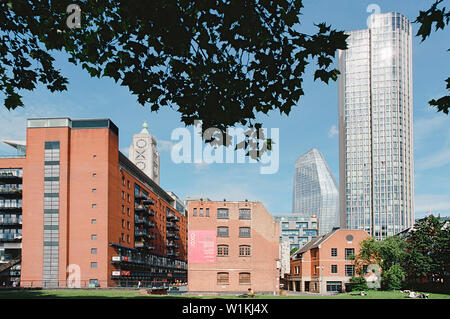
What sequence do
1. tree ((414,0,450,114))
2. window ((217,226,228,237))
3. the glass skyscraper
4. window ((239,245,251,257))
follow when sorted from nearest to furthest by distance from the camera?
tree ((414,0,450,114)) < window ((217,226,228,237)) < window ((239,245,251,257)) < the glass skyscraper

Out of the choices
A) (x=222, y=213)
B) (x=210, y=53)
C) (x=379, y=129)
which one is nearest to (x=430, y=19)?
(x=210, y=53)

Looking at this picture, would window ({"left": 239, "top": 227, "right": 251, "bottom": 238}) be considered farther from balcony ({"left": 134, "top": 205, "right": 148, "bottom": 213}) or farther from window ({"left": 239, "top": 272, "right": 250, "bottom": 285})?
balcony ({"left": 134, "top": 205, "right": 148, "bottom": 213})

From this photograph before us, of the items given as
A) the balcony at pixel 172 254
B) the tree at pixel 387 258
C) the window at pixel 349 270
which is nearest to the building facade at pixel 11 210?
the balcony at pixel 172 254

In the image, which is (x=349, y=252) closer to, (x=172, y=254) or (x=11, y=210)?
(x=11, y=210)

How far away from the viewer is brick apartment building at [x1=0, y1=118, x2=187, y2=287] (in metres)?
63.4

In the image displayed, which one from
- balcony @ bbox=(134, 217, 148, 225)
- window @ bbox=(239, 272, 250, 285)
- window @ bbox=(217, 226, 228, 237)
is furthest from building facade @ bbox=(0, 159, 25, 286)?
window @ bbox=(239, 272, 250, 285)

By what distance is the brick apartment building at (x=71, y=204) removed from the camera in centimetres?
6344

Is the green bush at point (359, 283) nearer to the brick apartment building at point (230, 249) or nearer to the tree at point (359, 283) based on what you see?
the tree at point (359, 283)

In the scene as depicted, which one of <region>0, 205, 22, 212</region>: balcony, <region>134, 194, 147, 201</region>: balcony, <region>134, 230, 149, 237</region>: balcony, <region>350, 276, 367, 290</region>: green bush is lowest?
<region>350, 276, 367, 290</region>: green bush

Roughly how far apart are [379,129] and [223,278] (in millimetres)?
113659

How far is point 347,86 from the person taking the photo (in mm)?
156375

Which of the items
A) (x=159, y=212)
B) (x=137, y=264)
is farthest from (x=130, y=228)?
(x=159, y=212)

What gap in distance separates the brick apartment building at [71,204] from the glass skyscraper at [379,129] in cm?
10231

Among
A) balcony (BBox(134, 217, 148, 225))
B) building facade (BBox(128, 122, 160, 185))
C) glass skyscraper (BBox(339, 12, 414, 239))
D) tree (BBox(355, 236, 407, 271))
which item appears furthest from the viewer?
building facade (BBox(128, 122, 160, 185))
